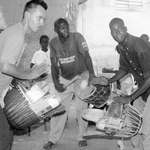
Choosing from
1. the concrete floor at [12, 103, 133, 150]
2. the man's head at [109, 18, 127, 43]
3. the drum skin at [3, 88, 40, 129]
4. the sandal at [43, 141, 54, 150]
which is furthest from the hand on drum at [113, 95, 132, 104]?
the sandal at [43, 141, 54, 150]

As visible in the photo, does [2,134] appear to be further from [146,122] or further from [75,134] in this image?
[75,134]

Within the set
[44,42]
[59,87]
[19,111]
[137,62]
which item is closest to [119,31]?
[137,62]

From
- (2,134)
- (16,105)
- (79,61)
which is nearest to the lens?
(2,134)

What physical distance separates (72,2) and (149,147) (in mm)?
7232

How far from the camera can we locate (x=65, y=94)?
4203 mm

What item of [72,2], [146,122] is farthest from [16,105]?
[72,2]

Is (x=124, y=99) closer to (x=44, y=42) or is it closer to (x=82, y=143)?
(x=82, y=143)

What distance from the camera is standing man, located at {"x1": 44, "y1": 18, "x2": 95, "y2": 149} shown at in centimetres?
405

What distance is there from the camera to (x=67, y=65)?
161 inches

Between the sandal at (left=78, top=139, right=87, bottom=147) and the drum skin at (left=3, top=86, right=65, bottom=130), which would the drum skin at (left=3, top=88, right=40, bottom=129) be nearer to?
the drum skin at (left=3, top=86, right=65, bottom=130)

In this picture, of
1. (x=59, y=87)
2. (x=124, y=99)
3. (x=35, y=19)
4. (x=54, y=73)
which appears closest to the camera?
(x=35, y=19)

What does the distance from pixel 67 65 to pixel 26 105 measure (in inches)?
61.2

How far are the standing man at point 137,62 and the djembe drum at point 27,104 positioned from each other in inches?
35.3

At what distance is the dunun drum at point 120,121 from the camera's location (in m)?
2.96
